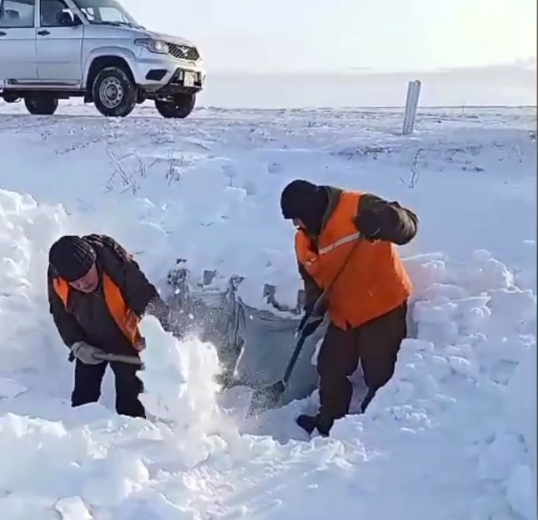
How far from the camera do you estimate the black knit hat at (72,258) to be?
4.40m

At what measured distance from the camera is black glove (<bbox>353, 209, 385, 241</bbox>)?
471cm

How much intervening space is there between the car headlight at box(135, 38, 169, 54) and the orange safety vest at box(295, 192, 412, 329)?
A: 6.44 metres

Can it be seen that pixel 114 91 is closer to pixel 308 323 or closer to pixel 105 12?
pixel 105 12

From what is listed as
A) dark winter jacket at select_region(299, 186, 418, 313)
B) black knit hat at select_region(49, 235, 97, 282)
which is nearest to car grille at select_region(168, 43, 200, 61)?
dark winter jacket at select_region(299, 186, 418, 313)

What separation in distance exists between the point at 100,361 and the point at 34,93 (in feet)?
29.4

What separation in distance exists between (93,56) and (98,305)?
7.07 metres

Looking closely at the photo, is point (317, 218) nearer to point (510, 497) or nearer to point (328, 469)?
point (328, 469)

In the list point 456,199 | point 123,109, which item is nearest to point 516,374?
point 456,199

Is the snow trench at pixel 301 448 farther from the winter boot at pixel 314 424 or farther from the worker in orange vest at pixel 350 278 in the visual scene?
the winter boot at pixel 314 424

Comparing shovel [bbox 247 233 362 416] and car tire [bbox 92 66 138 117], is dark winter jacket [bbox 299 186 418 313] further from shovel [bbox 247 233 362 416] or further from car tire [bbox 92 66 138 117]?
car tire [bbox 92 66 138 117]

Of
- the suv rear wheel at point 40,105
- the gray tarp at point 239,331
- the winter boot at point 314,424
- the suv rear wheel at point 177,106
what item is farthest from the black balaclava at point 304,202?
the suv rear wheel at point 40,105

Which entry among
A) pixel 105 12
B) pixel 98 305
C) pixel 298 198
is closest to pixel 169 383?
pixel 98 305

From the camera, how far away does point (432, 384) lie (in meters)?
4.43

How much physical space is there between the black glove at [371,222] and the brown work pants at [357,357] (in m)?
0.60
